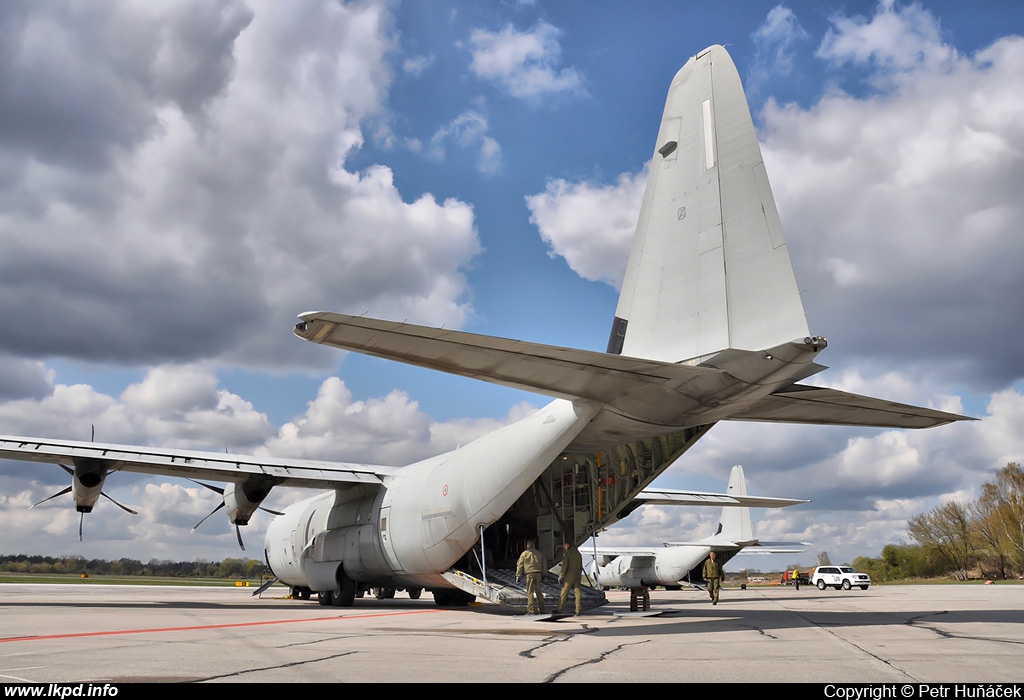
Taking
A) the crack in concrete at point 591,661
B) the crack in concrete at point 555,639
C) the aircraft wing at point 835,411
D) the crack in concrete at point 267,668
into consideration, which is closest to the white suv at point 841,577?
the aircraft wing at point 835,411

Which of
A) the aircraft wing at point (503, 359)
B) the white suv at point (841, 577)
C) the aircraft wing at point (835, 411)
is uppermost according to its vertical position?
the aircraft wing at point (503, 359)

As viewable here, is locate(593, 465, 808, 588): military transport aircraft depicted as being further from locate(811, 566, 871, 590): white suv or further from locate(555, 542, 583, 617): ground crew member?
locate(555, 542, 583, 617): ground crew member

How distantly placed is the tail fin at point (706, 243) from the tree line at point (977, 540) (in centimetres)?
4670

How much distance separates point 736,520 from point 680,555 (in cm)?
407

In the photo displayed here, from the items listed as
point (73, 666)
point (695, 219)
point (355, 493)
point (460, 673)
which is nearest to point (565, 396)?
point (695, 219)

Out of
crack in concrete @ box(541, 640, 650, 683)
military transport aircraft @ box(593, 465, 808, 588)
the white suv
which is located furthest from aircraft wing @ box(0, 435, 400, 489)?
the white suv

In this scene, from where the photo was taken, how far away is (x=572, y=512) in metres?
14.8

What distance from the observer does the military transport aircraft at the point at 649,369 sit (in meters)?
8.95

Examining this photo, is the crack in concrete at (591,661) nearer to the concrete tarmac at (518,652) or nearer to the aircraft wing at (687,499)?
the concrete tarmac at (518,652)

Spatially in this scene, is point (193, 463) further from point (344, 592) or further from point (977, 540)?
point (977, 540)

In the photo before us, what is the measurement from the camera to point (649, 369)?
9.38 m

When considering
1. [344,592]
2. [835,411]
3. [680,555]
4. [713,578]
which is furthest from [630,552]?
[835,411]

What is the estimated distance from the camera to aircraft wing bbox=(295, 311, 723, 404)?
313 inches

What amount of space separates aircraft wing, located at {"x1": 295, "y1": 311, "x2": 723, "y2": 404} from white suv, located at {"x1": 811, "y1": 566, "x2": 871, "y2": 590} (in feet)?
112
